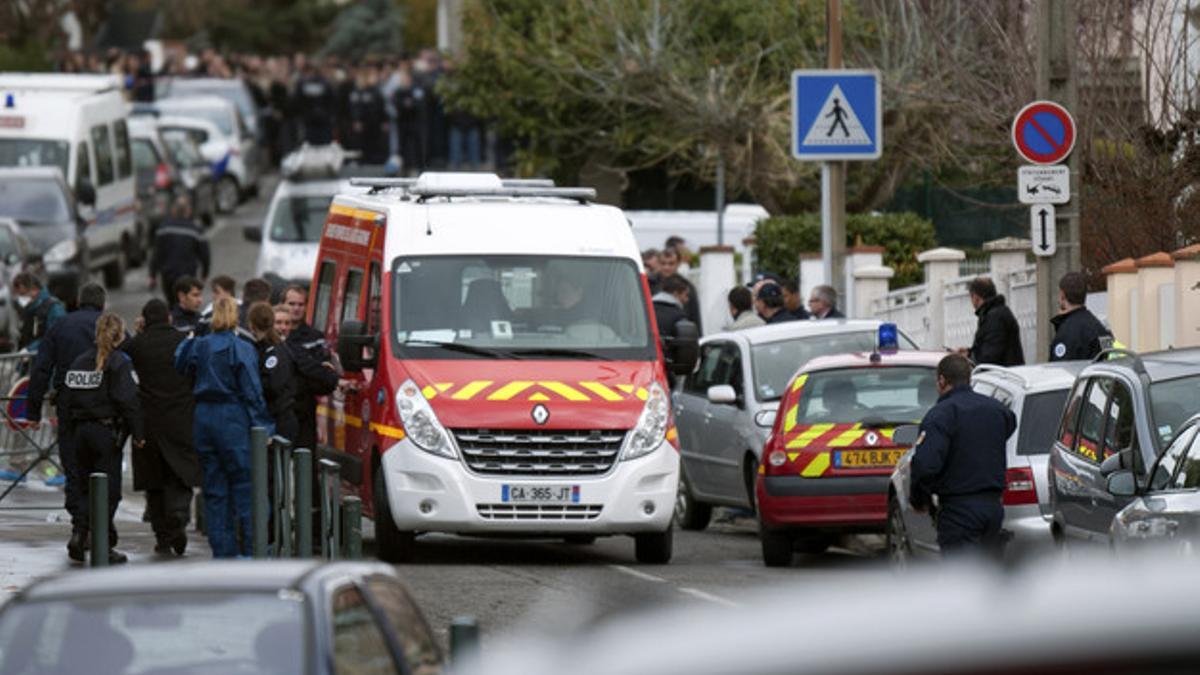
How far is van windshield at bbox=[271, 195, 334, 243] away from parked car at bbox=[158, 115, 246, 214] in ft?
60.6

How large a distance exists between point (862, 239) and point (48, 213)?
37.2 feet

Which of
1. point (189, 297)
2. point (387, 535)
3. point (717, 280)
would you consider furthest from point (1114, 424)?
point (717, 280)

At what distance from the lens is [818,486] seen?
1722 centimetres

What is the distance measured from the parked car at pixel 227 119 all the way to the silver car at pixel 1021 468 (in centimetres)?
4142

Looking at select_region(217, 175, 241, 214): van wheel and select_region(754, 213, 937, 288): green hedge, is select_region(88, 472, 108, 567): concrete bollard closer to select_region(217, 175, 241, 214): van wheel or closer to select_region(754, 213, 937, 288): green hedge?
select_region(754, 213, 937, 288): green hedge

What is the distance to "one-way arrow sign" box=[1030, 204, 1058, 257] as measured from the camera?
19391 mm

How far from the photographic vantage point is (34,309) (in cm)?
2306

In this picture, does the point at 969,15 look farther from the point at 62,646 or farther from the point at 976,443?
the point at 62,646

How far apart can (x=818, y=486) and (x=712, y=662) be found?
14573 millimetres

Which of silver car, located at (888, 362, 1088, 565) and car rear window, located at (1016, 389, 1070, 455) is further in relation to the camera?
car rear window, located at (1016, 389, 1070, 455)

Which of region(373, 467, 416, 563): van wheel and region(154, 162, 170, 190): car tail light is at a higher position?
region(154, 162, 170, 190): car tail light

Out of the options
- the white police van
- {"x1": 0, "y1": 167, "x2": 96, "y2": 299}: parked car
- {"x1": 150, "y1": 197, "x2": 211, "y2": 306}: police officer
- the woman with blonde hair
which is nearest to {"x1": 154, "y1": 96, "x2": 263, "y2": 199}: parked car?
the white police van

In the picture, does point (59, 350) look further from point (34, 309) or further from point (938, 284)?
point (938, 284)

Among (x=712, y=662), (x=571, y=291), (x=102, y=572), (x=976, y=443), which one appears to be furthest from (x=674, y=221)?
(x=712, y=662)
